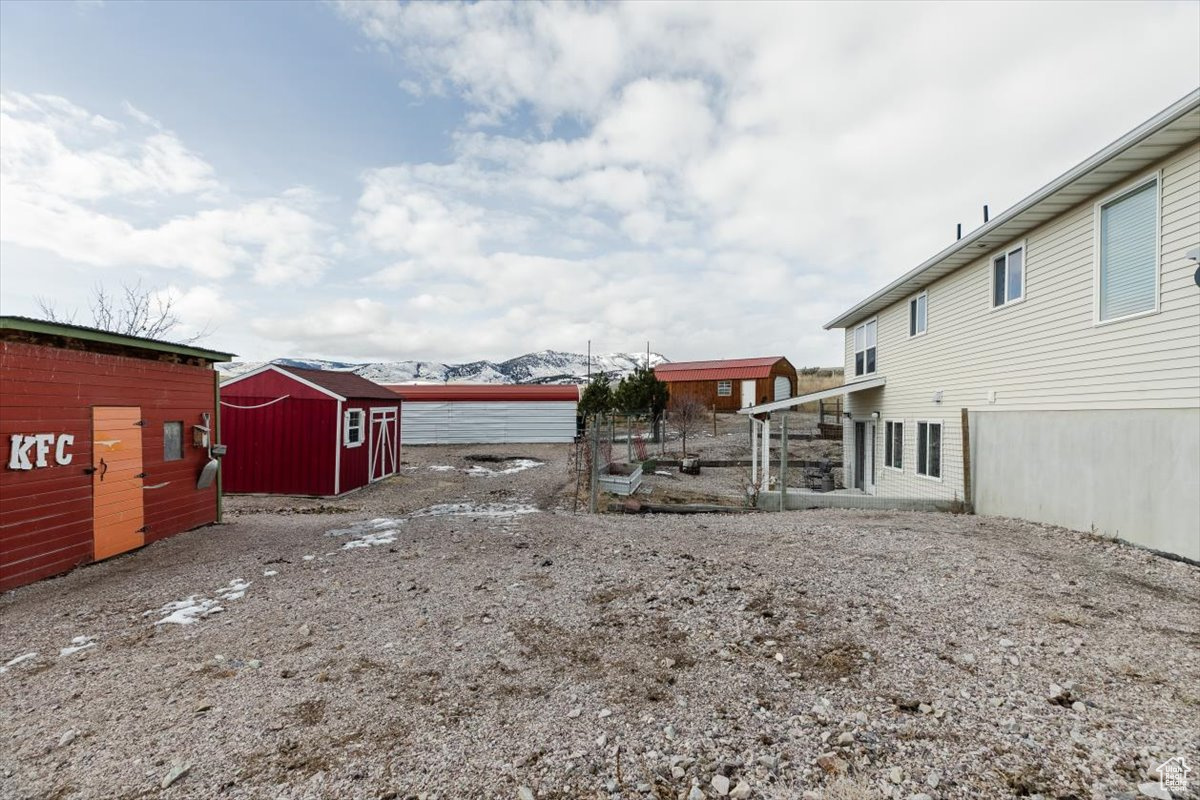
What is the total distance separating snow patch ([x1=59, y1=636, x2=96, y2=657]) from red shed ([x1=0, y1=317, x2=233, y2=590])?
2.17m

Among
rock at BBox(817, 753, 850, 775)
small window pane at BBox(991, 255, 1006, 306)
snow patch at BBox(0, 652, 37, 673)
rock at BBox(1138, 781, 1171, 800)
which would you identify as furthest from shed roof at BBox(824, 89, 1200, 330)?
snow patch at BBox(0, 652, 37, 673)

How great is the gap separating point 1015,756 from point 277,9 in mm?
13072

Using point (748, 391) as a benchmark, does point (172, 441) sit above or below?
below

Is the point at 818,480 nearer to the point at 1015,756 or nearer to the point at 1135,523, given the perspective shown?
the point at 1135,523

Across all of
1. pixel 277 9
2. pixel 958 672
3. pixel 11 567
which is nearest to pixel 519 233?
pixel 277 9

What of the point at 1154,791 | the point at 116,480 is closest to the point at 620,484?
the point at 116,480

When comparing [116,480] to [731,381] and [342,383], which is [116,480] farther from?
[731,381]

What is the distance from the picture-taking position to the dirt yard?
8.20 ft

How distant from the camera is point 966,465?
9.30 metres

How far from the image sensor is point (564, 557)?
21.0 feet

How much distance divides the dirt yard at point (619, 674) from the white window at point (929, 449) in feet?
14.1

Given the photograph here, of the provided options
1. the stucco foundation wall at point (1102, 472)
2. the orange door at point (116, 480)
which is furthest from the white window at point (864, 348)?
the orange door at point (116, 480)

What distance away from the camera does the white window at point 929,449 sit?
10.8 metres

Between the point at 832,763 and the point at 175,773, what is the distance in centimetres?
316
